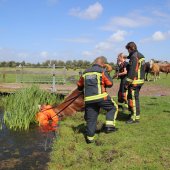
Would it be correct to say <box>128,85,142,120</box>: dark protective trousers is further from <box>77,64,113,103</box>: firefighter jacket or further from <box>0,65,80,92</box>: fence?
<box>0,65,80,92</box>: fence

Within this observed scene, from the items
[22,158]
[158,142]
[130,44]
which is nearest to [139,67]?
[130,44]

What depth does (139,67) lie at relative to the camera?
8.65 metres

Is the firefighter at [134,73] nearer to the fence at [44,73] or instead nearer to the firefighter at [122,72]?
the firefighter at [122,72]

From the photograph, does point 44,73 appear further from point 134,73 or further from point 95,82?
point 95,82

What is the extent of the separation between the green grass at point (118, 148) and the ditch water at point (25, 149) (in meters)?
0.24

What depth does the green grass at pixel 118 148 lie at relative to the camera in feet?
19.4

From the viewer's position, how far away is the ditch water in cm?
633

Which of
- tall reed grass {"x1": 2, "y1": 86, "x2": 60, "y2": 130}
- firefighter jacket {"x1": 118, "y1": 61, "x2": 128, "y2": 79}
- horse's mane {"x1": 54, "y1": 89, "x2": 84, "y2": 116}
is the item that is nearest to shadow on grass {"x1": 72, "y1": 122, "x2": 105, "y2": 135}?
horse's mane {"x1": 54, "y1": 89, "x2": 84, "y2": 116}

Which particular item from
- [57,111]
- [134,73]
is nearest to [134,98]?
[134,73]

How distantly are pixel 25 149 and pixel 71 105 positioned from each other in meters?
3.34

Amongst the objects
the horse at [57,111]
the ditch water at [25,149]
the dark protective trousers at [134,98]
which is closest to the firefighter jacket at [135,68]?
the dark protective trousers at [134,98]

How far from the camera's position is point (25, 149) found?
7449 millimetres

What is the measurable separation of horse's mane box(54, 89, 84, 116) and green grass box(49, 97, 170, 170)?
840 millimetres

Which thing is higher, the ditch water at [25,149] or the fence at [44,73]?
the fence at [44,73]
